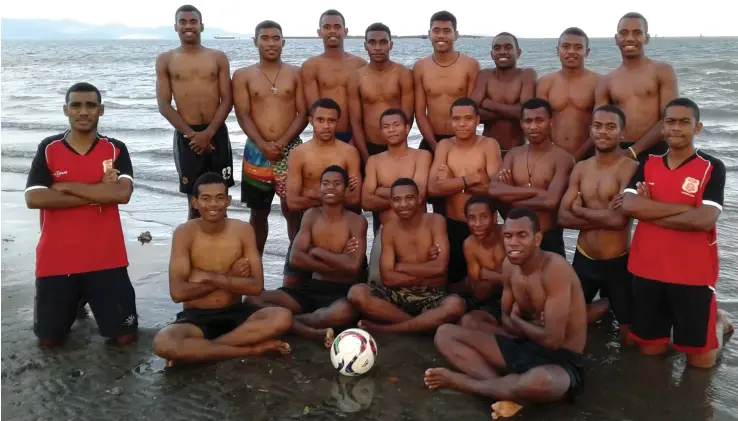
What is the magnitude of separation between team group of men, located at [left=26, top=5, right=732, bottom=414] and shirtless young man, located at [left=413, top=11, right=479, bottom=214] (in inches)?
0.9

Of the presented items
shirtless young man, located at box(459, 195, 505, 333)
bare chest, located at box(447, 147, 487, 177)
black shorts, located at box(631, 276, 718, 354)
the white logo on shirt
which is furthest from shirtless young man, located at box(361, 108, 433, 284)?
the white logo on shirt

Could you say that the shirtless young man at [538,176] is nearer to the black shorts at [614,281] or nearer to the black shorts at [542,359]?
the black shorts at [614,281]

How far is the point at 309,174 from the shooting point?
248 inches

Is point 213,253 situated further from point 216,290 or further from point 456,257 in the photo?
point 456,257

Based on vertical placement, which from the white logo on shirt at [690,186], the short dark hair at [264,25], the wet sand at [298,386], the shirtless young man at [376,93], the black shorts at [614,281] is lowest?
the wet sand at [298,386]

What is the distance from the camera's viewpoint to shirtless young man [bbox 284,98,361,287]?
6145 millimetres

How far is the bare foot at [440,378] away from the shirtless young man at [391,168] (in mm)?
1756

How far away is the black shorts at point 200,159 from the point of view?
6770 mm

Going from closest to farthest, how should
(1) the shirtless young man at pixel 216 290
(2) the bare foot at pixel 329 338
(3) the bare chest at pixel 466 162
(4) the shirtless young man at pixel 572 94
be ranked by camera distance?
(1) the shirtless young man at pixel 216 290, (2) the bare foot at pixel 329 338, (3) the bare chest at pixel 466 162, (4) the shirtless young man at pixel 572 94

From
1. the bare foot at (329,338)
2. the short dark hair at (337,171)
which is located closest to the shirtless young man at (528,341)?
the bare foot at (329,338)

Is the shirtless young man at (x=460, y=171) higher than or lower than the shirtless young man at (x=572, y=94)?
lower

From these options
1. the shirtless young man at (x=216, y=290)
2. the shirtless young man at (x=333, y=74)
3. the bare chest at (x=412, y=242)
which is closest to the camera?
the shirtless young man at (x=216, y=290)

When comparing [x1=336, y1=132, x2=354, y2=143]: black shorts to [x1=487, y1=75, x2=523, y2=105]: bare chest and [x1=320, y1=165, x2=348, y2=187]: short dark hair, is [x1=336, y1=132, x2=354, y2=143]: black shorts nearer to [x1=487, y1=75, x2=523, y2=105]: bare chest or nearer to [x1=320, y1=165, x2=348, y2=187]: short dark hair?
[x1=320, y1=165, x2=348, y2=187]: short dark hair

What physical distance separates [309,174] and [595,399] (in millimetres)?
3310
